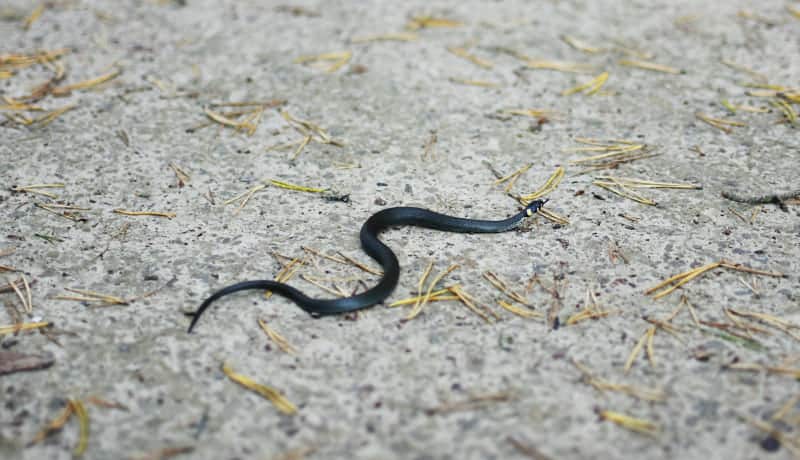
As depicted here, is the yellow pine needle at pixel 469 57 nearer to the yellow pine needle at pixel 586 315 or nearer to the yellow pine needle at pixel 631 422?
the yellow pine needle at pixel 586 315

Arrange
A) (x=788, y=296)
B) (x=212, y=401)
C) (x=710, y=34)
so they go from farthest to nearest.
→ (x=710, y=34) → (x=788, y=296) → (x=212, y=401)

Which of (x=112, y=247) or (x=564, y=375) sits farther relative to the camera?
(x=112, y=247)

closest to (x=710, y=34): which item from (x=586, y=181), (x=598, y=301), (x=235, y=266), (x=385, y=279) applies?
(x=586, y=181)

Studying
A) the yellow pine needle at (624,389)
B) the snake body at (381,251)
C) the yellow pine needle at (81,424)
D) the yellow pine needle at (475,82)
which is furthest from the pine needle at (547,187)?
the yellow pine needle at (81,424)

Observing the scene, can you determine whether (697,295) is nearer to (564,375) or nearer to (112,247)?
(564,375)

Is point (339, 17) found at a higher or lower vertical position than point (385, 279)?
higher

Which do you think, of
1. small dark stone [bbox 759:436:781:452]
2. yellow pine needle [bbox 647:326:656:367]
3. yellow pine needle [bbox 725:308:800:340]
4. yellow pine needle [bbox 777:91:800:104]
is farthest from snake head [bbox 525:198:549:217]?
yellow pine needle [bbox 777:91:800:104]

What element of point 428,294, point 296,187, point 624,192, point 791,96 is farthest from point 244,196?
point 791,96
